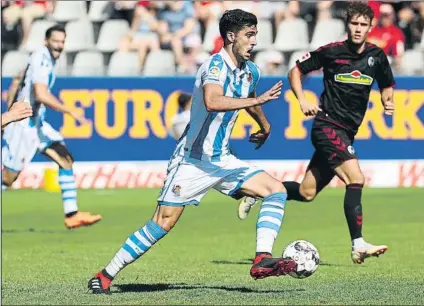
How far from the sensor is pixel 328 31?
21.6 metres

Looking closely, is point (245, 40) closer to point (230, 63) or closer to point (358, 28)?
point (230, 63)

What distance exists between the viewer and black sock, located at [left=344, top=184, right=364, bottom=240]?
10516mm

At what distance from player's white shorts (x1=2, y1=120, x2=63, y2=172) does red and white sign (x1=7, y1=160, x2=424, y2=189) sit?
217 inches

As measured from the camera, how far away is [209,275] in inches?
402

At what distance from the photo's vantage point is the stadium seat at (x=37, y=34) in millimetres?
21719

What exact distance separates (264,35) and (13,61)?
4820mm

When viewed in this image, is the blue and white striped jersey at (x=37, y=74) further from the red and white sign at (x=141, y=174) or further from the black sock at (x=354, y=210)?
the red and white sign at (x=141, y=174)

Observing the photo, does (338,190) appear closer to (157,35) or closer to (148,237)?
(157,35)

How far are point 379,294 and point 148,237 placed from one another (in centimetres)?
179

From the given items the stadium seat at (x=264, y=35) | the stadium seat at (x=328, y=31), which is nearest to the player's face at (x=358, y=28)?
the stadium seat at (x=328, y=31)

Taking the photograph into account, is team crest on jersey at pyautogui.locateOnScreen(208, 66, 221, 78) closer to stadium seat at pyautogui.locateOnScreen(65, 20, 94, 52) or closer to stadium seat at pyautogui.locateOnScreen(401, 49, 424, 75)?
stadium seat at pyautogui.locateOnScreen(401, 49, 424, 75)

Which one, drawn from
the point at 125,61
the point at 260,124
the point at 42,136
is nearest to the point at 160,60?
the point at 125,61

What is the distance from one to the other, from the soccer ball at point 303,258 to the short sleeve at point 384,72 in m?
2.77

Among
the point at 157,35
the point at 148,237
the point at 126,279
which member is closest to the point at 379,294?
the point at 148,237
